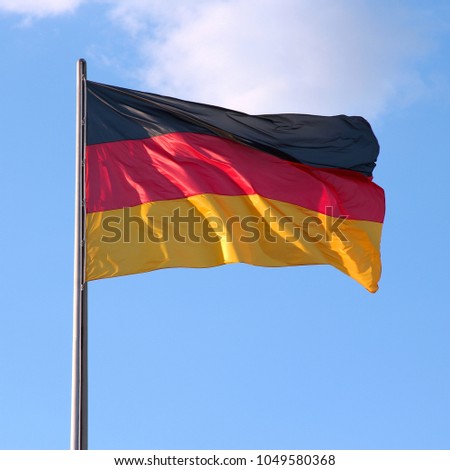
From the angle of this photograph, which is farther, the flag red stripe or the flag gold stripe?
the flag red stripe

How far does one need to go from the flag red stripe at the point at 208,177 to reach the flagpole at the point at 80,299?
51cm

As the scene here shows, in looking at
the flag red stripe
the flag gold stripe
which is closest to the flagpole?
the flag gold stripe

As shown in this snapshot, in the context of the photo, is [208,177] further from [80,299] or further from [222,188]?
[80,299]

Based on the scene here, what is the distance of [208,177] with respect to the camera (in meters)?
17.4

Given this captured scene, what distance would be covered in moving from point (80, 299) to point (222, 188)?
11.0 ft

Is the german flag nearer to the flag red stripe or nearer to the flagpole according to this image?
the flag red stripe

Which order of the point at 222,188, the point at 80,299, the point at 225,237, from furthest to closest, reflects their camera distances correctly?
the point at 222,188
the point at 225,237
the point at 80,299

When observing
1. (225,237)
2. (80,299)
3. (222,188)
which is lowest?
(80,299)

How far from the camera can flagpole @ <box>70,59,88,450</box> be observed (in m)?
14.1

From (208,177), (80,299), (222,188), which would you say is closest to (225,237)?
(222,188)

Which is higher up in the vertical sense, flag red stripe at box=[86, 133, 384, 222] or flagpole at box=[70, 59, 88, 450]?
flag red stripe at box=[86, 133, 384, 222]

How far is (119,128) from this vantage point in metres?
17.2

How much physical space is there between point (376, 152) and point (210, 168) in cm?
294

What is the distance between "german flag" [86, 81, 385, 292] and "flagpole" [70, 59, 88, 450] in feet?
0.96
